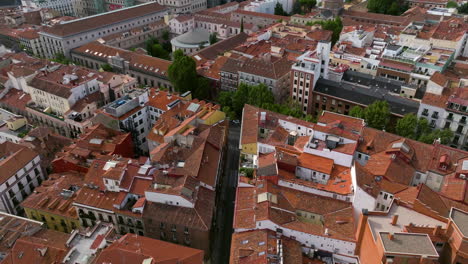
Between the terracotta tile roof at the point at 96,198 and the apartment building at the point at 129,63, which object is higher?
the apartment building at the point at 129,63

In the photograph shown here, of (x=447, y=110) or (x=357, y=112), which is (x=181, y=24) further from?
(x=447, y=110)

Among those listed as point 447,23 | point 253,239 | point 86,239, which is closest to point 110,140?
point 86,239

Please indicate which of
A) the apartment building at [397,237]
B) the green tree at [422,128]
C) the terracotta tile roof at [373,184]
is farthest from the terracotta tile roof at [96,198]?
the green tree at [422,128]

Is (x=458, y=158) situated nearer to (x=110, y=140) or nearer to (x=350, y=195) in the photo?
(x=350, y=195)

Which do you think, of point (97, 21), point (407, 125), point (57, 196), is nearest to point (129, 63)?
point (97, 21)

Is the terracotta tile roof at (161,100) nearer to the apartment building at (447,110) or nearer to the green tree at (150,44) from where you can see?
the green tree at (150,44)

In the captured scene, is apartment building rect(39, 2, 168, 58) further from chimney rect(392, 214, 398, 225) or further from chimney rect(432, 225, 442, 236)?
chimney rect(432, 225, 442, 236)

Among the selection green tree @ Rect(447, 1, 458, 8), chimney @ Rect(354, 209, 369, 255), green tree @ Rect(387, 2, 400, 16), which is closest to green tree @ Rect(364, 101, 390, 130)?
chimney @ Rect(354, 209, 369, 255)
